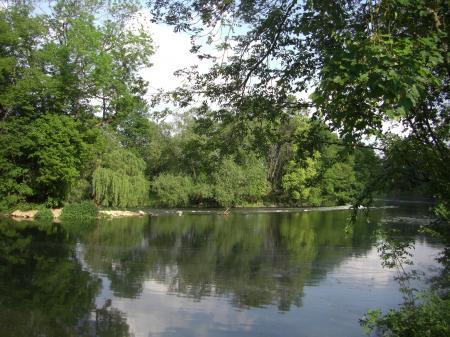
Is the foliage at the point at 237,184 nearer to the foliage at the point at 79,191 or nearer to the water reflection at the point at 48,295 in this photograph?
the foliage at the point at 79,191

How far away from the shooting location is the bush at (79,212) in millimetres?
26000

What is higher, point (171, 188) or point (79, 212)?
point (171, 188)

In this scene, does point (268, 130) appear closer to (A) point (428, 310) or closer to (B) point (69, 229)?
(A) point (428, 310)

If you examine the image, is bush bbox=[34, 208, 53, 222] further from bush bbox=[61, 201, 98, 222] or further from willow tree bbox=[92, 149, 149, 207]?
willow tree bbox=[92, 149, 149, 207]

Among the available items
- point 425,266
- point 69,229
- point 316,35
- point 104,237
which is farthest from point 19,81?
point 316,35

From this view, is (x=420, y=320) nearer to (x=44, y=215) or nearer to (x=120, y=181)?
(x=44, y=215)

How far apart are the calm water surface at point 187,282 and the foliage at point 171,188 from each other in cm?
1185

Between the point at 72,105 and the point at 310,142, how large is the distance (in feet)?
85.9

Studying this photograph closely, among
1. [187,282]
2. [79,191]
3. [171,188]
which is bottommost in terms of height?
[187,282]

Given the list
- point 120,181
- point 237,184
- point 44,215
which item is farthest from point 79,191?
point 237,184

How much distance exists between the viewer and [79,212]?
2634 centimetres

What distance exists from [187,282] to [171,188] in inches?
876

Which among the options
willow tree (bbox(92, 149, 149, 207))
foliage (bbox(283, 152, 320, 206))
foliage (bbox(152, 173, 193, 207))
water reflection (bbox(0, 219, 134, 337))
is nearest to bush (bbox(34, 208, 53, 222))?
willow tree (bbox(92, 149, 149, 207))

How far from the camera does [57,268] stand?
13.9 metres
